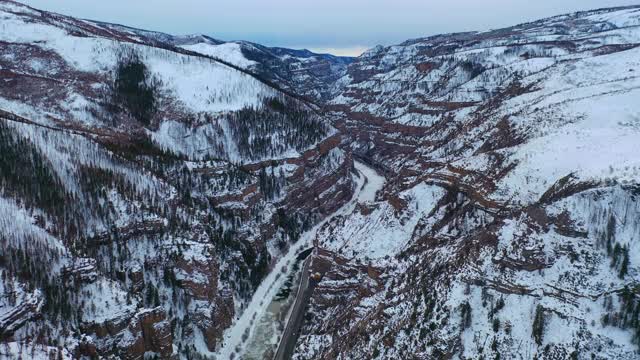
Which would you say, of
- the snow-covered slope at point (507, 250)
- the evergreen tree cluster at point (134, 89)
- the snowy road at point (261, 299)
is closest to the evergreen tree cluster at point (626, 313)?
the snow-covered slope at point (507, 250)

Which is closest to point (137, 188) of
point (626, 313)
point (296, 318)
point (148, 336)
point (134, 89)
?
point (148, 336)

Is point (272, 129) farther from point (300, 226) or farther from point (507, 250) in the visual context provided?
point (507, 250)

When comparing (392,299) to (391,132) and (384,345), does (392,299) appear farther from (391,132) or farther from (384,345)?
(391,132)

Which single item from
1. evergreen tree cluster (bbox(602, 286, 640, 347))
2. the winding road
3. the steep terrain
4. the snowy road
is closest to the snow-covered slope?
evergreen tree cluster (bbox(602, 286, 640, 347))

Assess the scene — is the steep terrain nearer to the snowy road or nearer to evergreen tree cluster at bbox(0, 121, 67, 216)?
evergreen tree cluster at bbox(0, 121, 67, 216)

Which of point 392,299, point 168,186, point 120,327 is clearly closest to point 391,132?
point 168,186

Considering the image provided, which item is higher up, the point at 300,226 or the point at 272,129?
the point at 272,129
